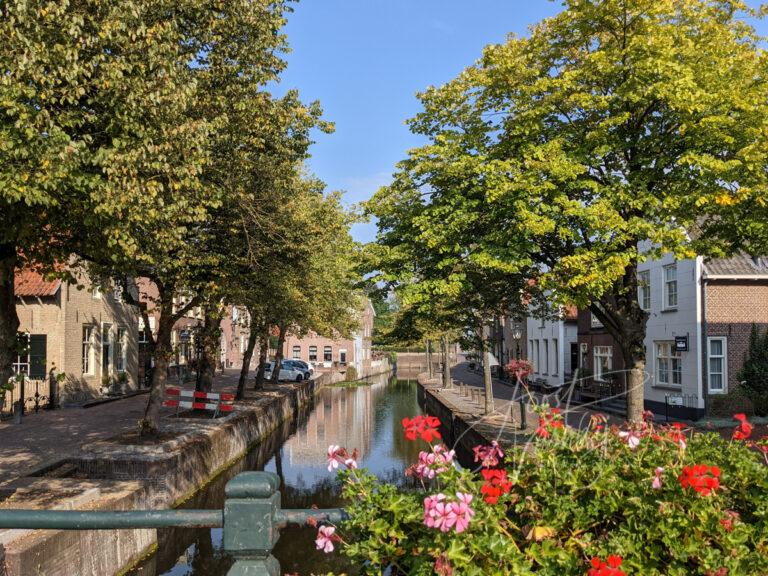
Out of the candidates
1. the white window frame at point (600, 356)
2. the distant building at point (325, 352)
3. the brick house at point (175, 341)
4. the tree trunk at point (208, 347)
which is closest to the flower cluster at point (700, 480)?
the tree trunk at point (208, 347)

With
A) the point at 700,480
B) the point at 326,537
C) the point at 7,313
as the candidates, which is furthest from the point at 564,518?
the point at 7,313

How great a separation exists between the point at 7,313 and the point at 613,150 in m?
11.0

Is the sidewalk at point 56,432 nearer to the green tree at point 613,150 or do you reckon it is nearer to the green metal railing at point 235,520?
the green tree at point 613,150

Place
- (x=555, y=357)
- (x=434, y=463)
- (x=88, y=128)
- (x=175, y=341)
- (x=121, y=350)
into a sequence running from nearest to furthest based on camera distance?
1. (x=434, y=463)
2. (x=88, y=128)
3. (x=121, y=350)
4. (x=555, y=357)
5. (x=175, y=341)

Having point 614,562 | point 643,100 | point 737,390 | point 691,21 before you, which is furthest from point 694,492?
point 737,390

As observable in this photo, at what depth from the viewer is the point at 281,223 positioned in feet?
46.1

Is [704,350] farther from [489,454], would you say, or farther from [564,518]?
[564,518]

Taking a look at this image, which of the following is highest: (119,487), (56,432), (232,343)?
(232,343)

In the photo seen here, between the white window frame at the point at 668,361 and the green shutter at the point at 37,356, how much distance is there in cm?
2183

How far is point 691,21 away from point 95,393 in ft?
78.6

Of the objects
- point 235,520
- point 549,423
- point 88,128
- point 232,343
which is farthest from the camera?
point 232,343

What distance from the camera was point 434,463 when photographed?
2873mm

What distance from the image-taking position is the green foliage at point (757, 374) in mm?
19688

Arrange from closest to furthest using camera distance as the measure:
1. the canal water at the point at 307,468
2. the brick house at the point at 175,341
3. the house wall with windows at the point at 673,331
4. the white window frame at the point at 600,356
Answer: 1. the canal water at the point at 307,468
2. the house wall with windows at the point at 673,331
3. the white window frame at the point at 600,356
4. the brick house at the point at 175,341
